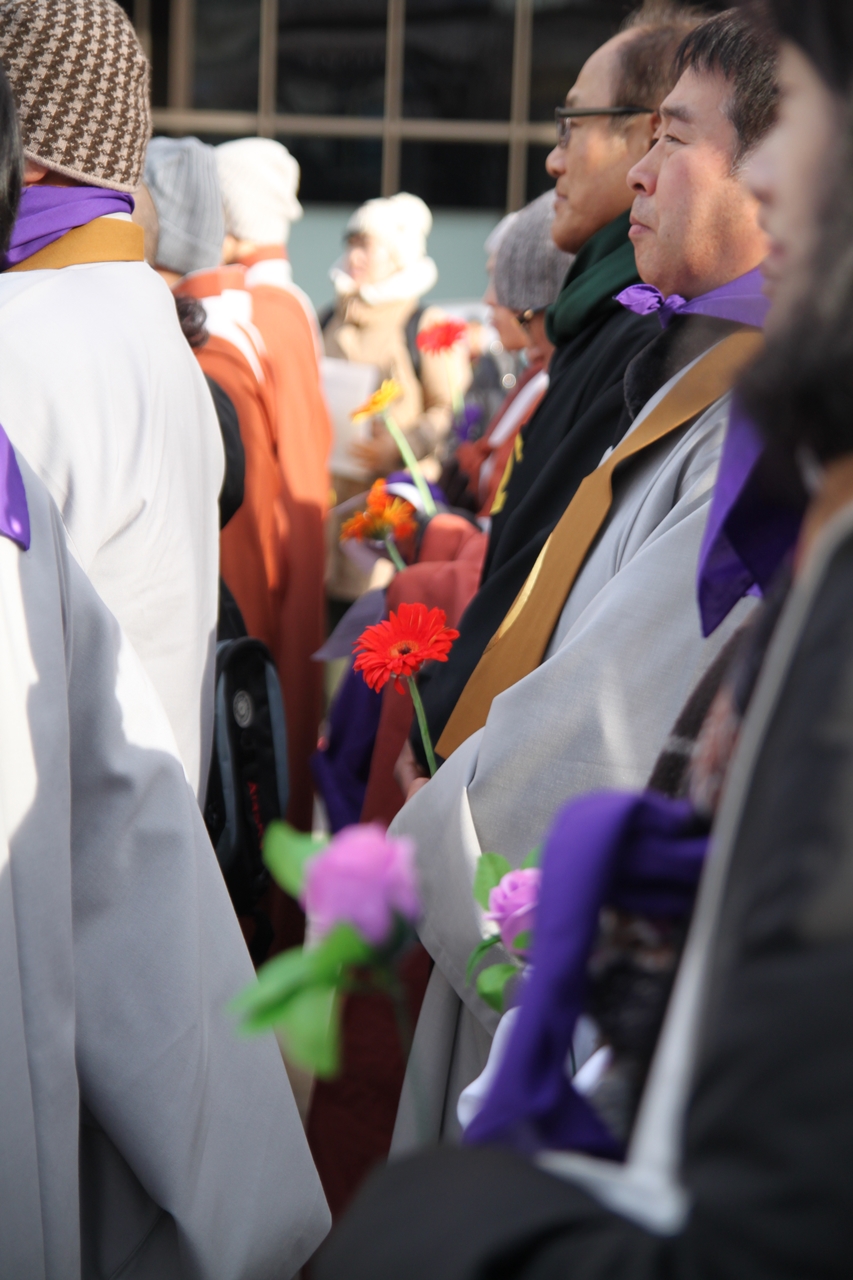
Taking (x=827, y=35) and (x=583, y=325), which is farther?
(x=583, y=325)

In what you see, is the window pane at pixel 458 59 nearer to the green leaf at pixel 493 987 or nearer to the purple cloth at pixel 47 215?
the purple cloth at pixel 47 215

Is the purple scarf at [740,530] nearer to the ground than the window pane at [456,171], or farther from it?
farther from it

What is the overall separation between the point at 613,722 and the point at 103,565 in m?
0.82

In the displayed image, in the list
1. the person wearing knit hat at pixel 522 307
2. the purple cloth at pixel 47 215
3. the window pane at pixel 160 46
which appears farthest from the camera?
the window pane at pixel 160 46

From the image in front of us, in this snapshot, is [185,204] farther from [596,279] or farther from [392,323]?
[392,323]

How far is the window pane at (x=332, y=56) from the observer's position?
933cm

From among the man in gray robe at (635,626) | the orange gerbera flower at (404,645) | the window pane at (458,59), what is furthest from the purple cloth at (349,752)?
the window pane at (458,59)

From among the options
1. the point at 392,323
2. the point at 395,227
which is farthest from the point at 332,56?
the point at 392,323

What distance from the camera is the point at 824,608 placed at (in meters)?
0.66

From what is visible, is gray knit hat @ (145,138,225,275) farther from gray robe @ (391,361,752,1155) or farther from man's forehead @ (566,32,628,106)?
gray robe @ (391,361,752,1155)

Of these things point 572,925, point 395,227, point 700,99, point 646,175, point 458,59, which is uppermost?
point 700,99

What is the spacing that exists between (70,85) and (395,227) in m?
3.20

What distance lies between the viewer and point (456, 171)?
9609 mm

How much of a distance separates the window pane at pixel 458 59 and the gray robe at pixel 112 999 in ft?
29.0
